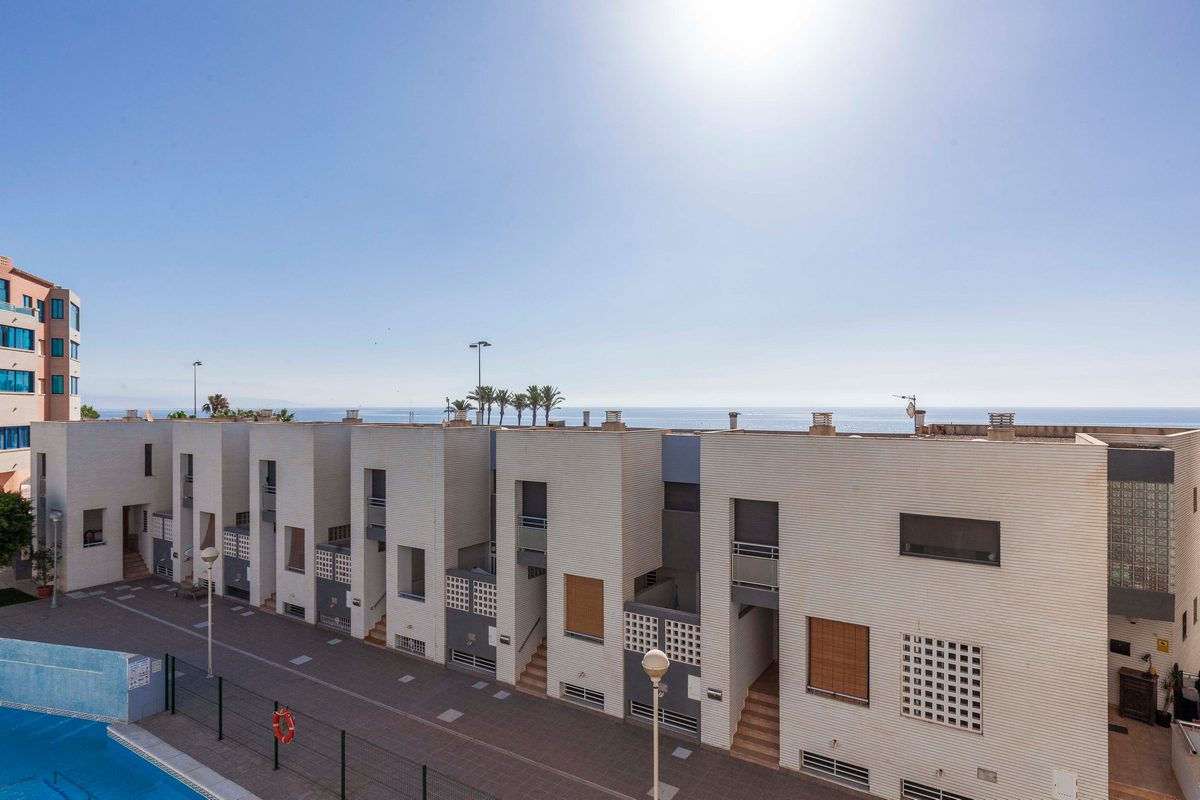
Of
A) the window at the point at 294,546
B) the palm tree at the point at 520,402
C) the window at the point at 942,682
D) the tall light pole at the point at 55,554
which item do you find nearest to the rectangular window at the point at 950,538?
the window at the point at 942,682

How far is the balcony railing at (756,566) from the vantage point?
15484 millimetres

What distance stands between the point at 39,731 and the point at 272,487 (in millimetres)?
11492

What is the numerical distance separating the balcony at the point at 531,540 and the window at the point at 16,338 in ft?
133

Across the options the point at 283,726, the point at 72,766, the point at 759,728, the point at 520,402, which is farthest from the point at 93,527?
the point at 520,402

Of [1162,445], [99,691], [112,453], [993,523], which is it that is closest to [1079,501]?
[993,523]

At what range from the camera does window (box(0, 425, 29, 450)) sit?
37.7 m

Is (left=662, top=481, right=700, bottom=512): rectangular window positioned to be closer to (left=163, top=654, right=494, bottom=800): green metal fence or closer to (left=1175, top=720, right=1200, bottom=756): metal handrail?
(left=163, top=654, right=494, bottom=800): green metal fence

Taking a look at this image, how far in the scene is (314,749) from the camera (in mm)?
16328

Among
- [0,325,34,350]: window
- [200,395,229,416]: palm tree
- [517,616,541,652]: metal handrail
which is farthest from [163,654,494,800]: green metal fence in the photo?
[200,395,229,416]: palm tree

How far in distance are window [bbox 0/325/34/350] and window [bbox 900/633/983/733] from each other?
52.0 meters

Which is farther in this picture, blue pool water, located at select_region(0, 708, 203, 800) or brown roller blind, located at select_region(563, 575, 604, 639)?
brown roller blind, located at select_region(563, 575, 604, 639)

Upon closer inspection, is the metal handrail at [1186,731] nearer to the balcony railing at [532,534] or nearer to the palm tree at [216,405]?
the balcony railing at [532,534]

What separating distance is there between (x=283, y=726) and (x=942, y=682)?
16262 mm

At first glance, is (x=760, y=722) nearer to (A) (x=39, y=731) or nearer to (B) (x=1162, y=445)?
(B) (x=1162, y=445)
